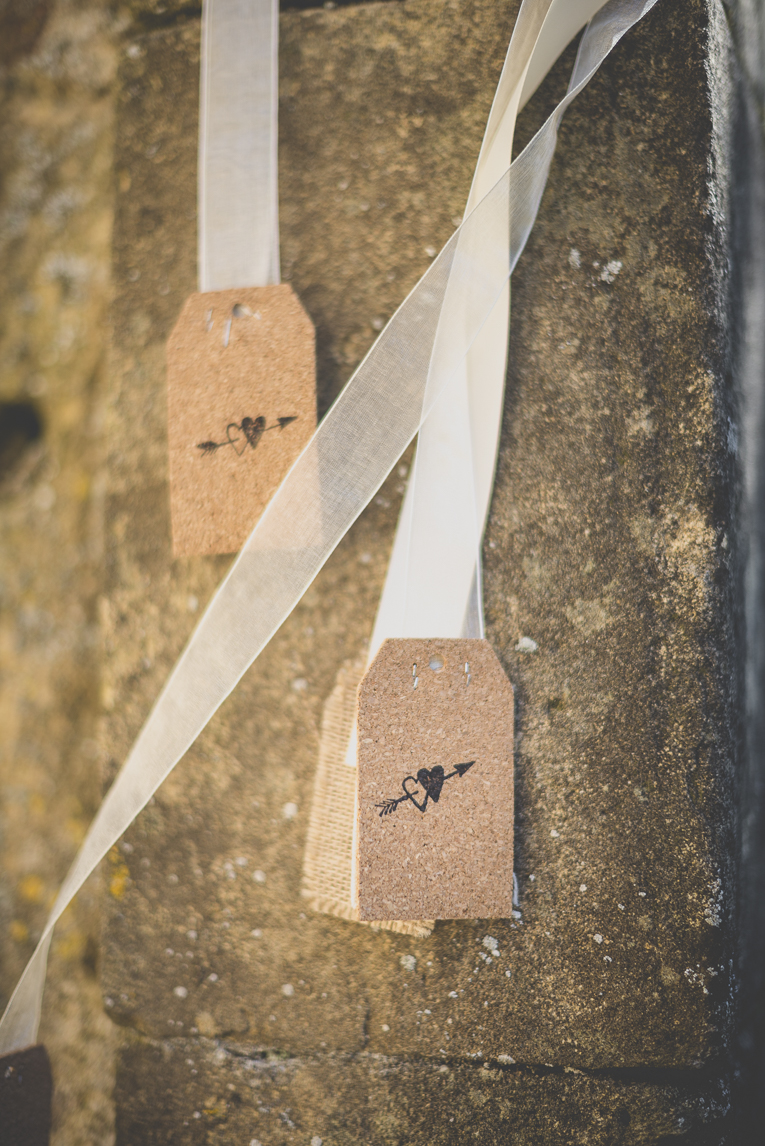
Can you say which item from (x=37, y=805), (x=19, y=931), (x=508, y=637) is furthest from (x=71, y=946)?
(x=508, y=637)

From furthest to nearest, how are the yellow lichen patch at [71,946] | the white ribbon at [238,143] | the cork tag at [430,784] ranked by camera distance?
the yellow lichen patch at [71,946] < the white ribbon at [238,143] < the cork tag at [430,784]

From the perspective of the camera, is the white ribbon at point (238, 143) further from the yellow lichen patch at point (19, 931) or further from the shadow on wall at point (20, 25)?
the yellow lichen patch at point (19, 931)

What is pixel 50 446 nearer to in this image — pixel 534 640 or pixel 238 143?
pixel 238 143

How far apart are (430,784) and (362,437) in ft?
1.13

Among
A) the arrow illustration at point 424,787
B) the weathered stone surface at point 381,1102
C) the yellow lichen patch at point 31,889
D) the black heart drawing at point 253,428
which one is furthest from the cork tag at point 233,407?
the yellow lichen patch at point 31,889

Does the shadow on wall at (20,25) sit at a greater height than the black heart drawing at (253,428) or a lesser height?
greater

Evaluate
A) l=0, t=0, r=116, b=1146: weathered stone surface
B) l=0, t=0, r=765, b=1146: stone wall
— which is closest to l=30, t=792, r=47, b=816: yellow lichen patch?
l=0, t=0, r=116, b=1146: weathered stone surface

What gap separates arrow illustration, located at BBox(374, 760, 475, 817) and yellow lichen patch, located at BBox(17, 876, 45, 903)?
2.33ft

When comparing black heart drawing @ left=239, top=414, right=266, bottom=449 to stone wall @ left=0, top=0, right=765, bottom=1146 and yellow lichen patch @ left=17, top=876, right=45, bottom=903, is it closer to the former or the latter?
stone wall @ left=0, top=0, right=765, bottom=1146

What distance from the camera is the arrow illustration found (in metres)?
0.61

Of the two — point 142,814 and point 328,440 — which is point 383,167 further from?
point 142,814

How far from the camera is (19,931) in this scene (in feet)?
3.28

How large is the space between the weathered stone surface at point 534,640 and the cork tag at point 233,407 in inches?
3.0

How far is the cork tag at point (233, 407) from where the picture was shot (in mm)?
659
